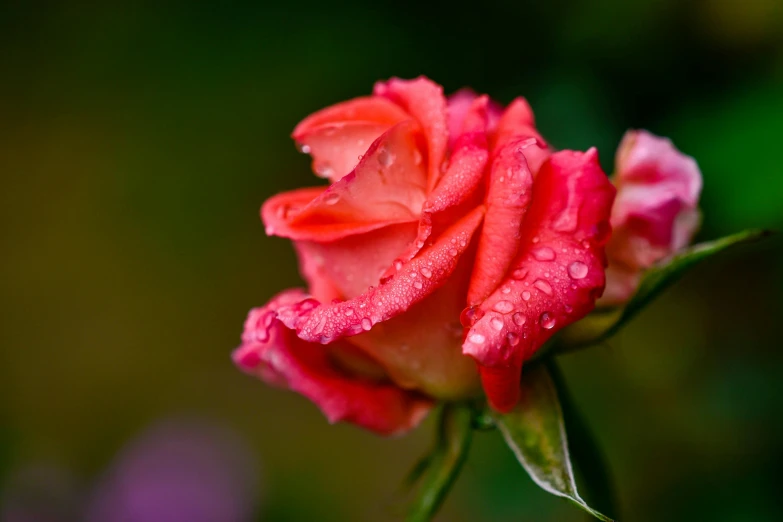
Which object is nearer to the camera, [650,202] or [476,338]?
[476,338]

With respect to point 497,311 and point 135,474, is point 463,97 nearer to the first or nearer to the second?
point 497,311

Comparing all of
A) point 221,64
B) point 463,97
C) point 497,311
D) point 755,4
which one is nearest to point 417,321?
point 497,311

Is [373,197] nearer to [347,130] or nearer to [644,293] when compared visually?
[347,130]

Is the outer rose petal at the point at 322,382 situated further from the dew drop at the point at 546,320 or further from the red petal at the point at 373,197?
the dew drop at the point at 546,320

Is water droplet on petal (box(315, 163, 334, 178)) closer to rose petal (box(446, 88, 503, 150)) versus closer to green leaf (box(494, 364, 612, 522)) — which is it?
rose petal (box(446, 88, 503, 150))

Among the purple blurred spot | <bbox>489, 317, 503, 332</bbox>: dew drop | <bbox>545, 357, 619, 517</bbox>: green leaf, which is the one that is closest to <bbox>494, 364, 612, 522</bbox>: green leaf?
<bbox>545, 357, 619, 517</bbox>: green leaf

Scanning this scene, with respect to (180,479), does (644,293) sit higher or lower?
higher

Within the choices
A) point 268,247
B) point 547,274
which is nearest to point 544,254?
point 547,274
